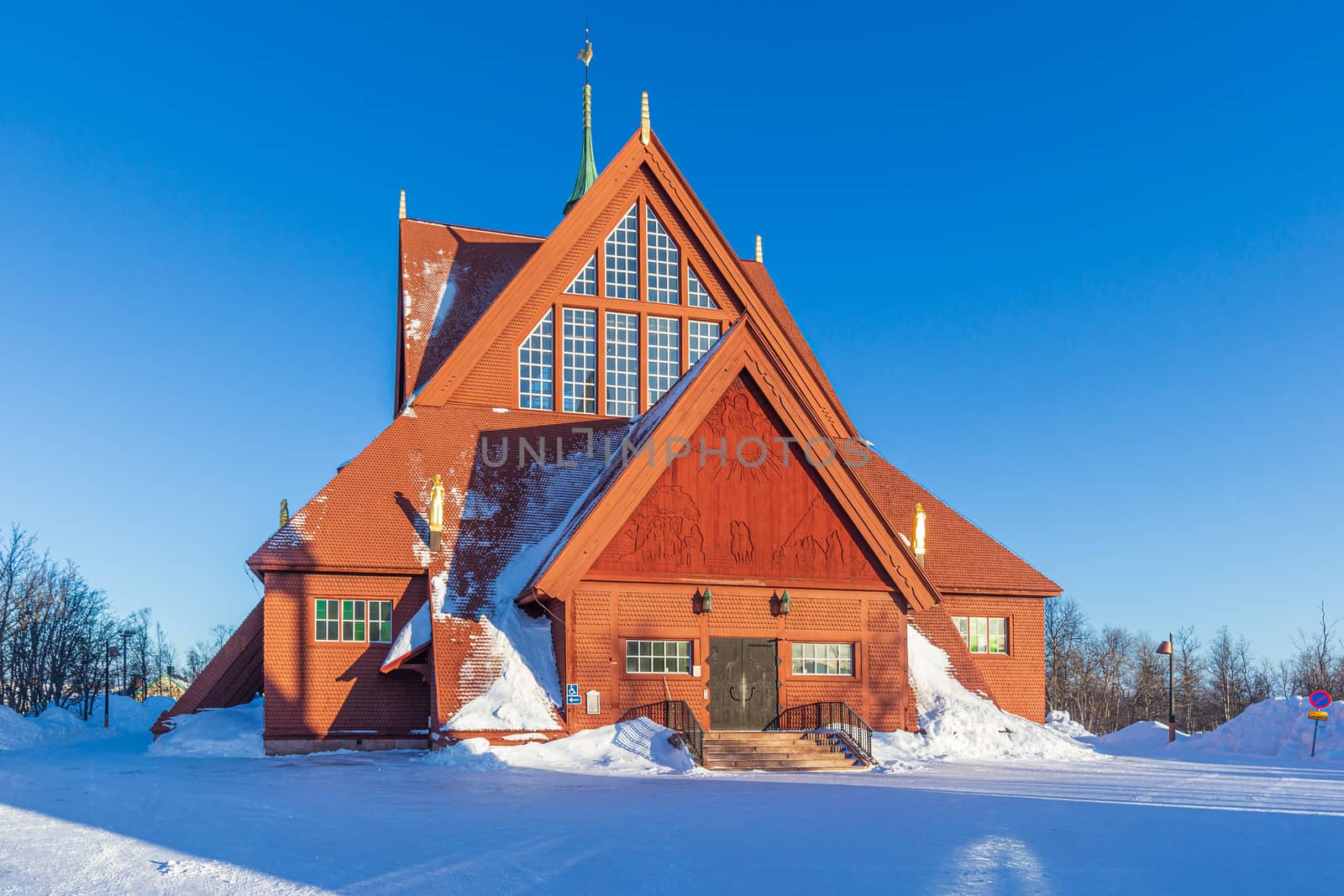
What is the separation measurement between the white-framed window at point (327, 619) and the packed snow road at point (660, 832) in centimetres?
547

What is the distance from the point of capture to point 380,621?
23922 millimetres

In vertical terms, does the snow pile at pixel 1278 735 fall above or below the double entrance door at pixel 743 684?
below

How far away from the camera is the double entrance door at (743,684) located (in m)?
21.8

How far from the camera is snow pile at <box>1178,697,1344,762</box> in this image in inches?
952

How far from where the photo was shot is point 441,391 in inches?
1073

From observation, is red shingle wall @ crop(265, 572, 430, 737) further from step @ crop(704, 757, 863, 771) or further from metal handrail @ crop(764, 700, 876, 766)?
step @ crop(704, 757, 863, 771)

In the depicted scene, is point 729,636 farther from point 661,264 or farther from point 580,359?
point 661,264

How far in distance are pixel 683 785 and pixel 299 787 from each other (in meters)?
5.60

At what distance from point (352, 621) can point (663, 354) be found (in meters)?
10.8

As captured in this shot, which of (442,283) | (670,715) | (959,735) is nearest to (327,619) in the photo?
(670,715)

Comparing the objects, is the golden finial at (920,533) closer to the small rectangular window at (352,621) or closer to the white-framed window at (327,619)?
the small rectangular window at (352,621)

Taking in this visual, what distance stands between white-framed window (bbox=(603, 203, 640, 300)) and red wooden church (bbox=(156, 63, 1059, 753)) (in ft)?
1.30

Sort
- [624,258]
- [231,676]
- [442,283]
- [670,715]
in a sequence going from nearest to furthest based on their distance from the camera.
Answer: [670,715] → [231,676] → [624,258] → [442,283]

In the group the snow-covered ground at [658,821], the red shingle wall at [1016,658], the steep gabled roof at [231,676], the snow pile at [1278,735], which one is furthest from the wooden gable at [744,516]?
the snow pile at [1278,735]
